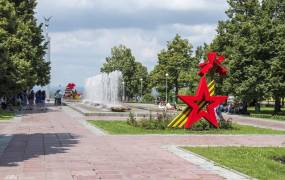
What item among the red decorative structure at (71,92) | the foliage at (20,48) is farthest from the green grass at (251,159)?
the red decorative structure at (71,92)

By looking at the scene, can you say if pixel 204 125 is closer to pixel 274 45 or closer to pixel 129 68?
pixel 274 45

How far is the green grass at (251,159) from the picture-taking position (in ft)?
34.3

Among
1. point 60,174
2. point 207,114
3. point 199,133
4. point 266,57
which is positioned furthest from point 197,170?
point 266,57

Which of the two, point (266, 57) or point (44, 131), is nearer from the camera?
point (44, 131)

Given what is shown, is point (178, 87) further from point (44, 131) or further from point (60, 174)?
point (60, 174)

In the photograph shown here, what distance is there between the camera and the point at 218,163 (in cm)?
1167

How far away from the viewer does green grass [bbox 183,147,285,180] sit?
1045cm

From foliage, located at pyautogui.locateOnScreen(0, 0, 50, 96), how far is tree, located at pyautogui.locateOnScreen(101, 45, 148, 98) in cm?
4221

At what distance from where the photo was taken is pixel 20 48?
39.3 meters

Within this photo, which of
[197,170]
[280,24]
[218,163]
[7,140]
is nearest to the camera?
[197,170]

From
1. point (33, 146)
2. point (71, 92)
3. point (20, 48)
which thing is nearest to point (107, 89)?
point (20, 48)

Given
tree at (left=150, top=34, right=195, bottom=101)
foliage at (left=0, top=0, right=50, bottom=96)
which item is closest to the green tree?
foliage at (left=0, top=0, right=50, bottom=96)

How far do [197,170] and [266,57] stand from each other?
30.5 meters

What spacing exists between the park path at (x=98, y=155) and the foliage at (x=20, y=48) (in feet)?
33.5
